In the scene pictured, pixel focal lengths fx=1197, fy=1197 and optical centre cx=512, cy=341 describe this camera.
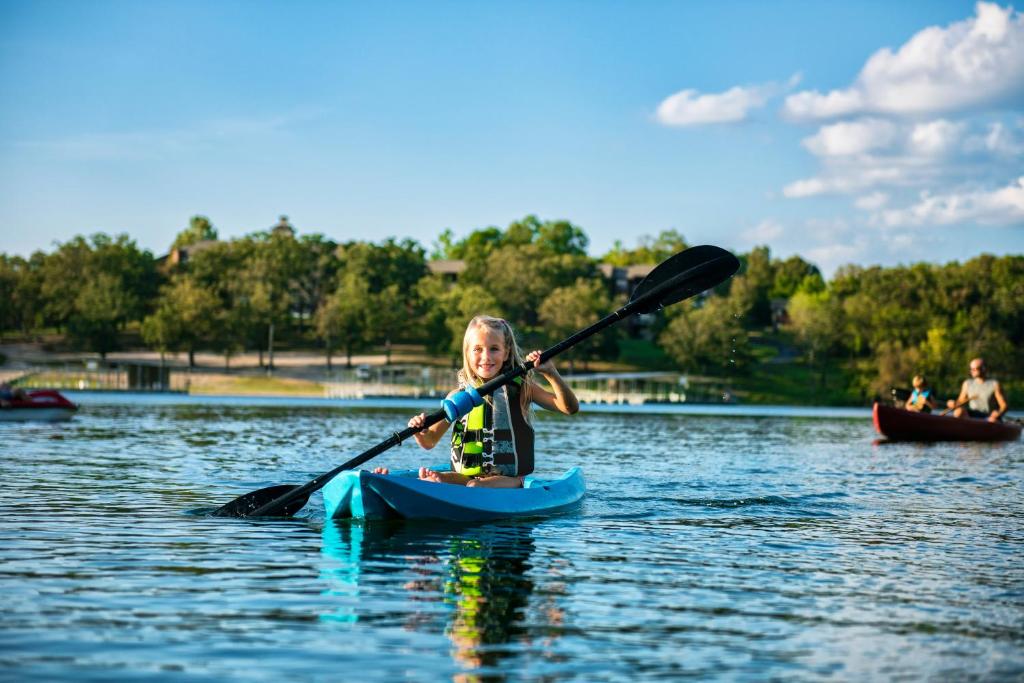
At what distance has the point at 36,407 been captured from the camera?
33.2 metres

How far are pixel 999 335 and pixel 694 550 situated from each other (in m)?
94.6

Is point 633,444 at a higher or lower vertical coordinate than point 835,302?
lower

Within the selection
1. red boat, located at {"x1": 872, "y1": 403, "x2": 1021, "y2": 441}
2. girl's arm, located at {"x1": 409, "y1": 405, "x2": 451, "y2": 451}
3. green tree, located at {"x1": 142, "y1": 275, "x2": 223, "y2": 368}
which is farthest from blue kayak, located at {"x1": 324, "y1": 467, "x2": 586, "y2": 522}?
green tree, located at {"x1": 142, "y1": 275, "x2": 223, "y2": 368}

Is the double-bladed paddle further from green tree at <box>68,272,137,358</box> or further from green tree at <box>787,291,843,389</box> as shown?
green tree at <box>68,272,137,358</box>

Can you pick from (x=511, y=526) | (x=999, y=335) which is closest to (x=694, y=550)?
(x=511, y=526)

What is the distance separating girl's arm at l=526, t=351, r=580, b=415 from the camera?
11148 mm

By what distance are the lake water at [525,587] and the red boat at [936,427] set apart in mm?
12758

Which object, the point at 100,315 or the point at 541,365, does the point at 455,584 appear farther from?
the point at 100,315

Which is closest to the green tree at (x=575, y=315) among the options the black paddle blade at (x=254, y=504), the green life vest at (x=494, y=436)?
the black paddle blade at (x=254, y=504)

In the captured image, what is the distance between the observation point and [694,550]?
10656 mm

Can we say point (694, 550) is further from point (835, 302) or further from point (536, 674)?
point (835, 302)

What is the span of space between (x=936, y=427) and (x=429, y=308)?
81.5 meters

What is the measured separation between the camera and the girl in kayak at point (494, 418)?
11.6m

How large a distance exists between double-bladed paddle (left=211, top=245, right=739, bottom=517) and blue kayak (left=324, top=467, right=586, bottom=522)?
0.33 m
